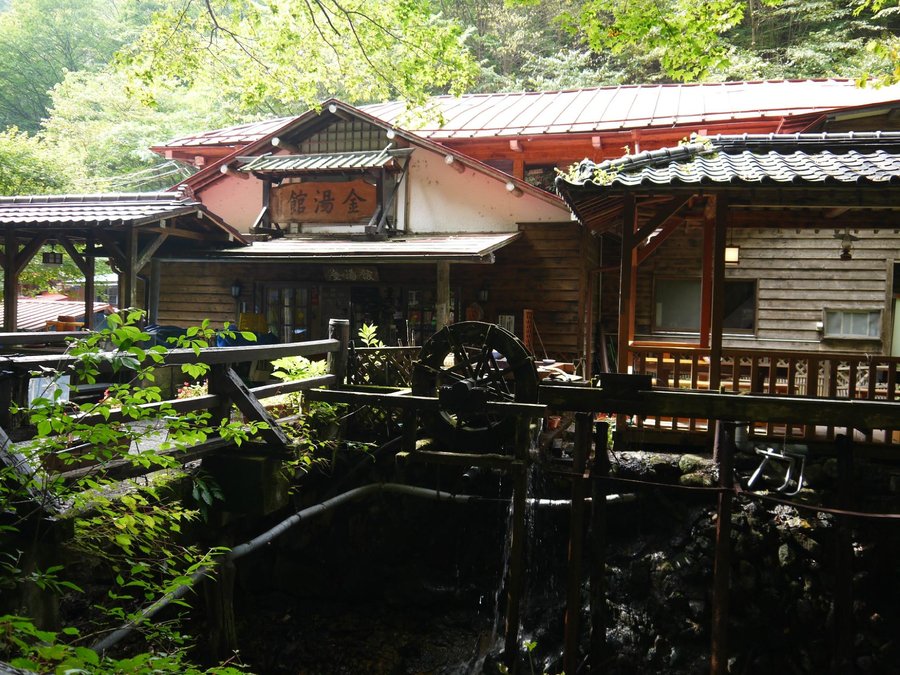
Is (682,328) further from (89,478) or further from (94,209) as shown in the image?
(89,478)

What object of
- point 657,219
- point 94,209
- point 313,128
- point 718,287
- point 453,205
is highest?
point 313,128

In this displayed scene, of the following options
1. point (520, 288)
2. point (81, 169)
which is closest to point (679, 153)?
point (520, 288)

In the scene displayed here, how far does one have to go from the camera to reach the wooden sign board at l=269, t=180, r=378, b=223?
14.3 metres

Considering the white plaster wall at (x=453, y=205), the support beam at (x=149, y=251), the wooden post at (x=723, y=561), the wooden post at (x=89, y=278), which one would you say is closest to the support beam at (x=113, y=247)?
the support beam at (x=149, y=251)

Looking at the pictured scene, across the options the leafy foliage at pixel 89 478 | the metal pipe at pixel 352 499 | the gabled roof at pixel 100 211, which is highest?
the gabled roof at pixel 100 211

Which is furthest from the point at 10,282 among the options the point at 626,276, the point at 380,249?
the point at 626,276

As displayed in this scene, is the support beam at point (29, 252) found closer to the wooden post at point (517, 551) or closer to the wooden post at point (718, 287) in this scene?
the wooden post at point (517, 551)

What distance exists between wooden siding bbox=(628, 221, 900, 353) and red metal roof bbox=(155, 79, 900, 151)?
2.65 meters

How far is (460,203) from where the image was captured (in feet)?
44.9

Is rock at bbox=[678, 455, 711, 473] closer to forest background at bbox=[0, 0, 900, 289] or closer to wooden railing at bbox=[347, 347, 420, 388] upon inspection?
wooden railing at bbox=[347, 347, 420, 388]

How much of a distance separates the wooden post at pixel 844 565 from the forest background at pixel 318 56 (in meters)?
3.83

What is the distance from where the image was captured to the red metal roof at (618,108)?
13.4 m

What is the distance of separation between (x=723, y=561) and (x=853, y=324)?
33.3ft

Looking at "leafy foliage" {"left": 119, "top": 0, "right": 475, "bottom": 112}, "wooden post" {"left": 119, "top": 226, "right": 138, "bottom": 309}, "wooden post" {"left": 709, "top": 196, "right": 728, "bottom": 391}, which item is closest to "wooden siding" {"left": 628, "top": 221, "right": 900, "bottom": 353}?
"wooden post" {"left": 709, "top": 196, "right": 728, "bottom": 391}
